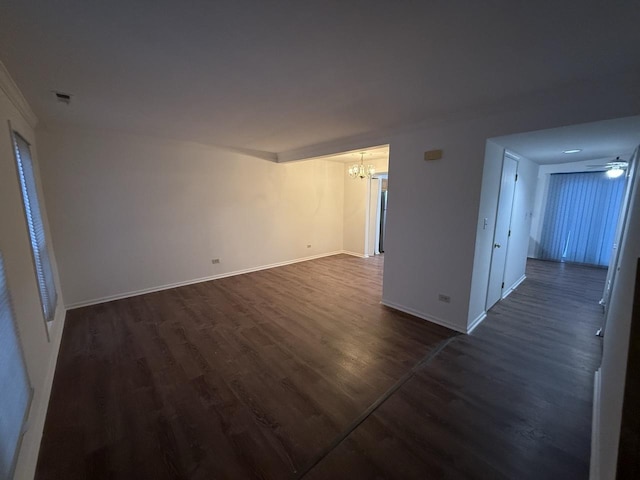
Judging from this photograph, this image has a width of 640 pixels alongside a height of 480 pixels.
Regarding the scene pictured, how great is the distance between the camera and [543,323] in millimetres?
3162

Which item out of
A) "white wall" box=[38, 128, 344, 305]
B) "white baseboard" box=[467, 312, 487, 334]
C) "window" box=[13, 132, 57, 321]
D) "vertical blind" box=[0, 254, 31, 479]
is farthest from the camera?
"white wall" box=[38, 128, 344, 305]

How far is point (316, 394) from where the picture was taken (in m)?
2.03

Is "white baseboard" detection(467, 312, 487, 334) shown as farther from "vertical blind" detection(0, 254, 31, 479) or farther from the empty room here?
"vertical blind" detection(0, 254, 31, 479)

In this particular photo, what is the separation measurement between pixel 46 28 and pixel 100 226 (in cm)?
301

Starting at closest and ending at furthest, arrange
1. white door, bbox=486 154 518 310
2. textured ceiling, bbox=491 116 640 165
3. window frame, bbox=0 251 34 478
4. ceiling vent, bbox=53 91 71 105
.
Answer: window frame, bbox=0 251 34 478, textured ceiling, bbox=491 116 640 165, ceiling vent, bbox=53 91 71 105, white door, bbox=486 154 518 310

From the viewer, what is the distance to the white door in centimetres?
314

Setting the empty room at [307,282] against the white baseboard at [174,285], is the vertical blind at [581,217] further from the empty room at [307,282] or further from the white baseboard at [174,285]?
the white baseboard at [174,285]

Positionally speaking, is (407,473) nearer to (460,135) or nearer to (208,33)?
(208,33)

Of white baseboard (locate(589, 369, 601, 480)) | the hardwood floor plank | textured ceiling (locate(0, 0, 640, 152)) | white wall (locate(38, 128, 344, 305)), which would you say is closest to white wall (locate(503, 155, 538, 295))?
the hardwood floor plank

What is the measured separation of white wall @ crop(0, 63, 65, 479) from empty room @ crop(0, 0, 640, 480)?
26 millimetres

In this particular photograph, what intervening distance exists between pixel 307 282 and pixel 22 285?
3.51 metres

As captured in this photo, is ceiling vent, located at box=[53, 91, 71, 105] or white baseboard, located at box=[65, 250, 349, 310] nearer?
ceiling vent, located at box=[53, 91, 71, 105]

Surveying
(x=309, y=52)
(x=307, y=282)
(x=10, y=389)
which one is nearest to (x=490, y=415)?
(x=309, y=52)

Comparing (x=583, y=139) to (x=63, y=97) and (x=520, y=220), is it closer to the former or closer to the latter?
(x=520, y=220)
